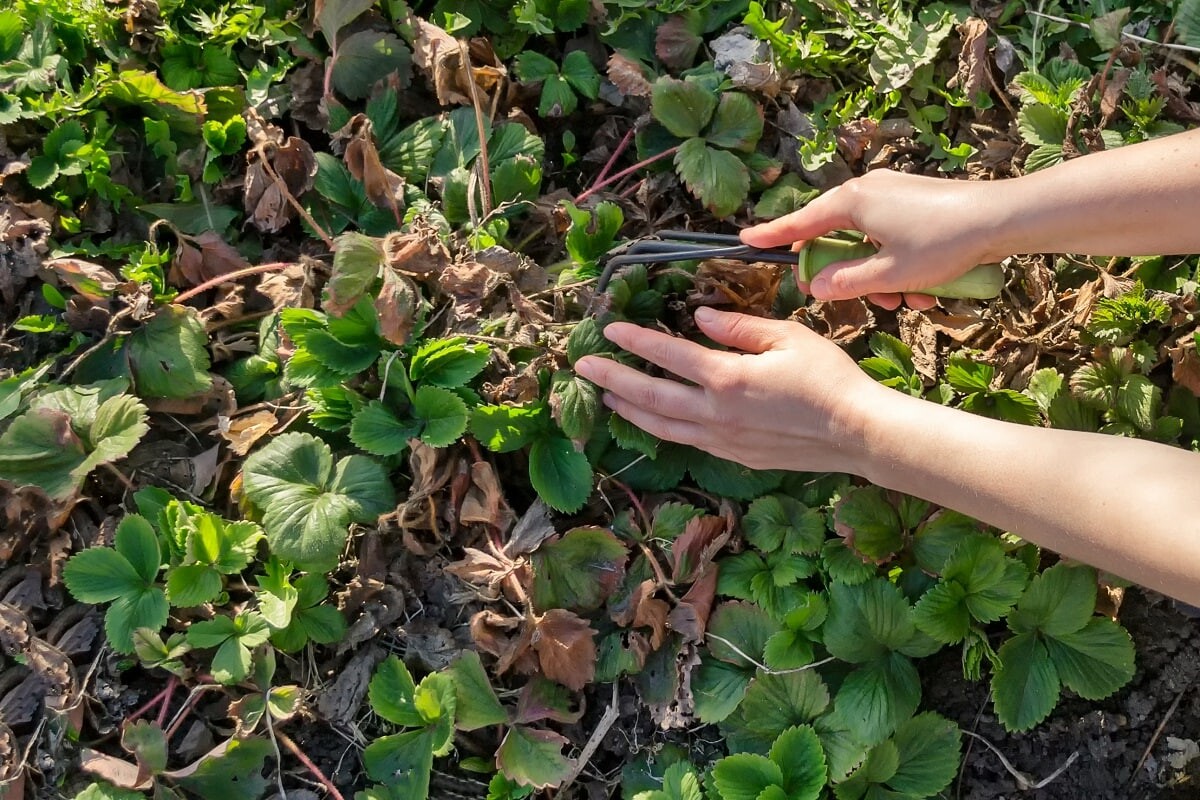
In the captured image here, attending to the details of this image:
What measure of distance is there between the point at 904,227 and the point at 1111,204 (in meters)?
0.29

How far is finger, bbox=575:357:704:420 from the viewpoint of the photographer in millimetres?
1468

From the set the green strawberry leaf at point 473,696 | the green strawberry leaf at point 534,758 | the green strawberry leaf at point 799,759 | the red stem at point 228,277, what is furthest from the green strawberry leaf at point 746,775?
the red stem at point 228,277

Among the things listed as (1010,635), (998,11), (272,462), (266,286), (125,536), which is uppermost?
(998,11)

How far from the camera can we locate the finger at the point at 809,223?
146 cm

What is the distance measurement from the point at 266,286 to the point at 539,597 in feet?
2.65

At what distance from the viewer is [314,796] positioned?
1.54m

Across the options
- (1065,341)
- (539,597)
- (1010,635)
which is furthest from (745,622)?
(1065,341)

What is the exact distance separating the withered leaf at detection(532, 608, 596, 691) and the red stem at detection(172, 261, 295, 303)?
2.80 feet

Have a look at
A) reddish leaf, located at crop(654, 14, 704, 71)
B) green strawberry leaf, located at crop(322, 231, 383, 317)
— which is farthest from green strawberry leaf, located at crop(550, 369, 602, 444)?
reddish leaf, located at crop(654, 14, 704, 71)

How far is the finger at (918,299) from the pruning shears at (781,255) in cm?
2

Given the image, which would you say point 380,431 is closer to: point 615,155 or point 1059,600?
point 615,155

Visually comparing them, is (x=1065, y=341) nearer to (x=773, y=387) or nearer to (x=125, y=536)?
(x=773, y=387)

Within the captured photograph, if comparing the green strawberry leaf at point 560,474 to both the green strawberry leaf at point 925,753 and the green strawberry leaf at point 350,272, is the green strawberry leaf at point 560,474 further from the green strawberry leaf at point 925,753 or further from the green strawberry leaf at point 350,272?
the green strawberry leaf at point 925,753

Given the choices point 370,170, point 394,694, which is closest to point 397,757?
point 394,694
